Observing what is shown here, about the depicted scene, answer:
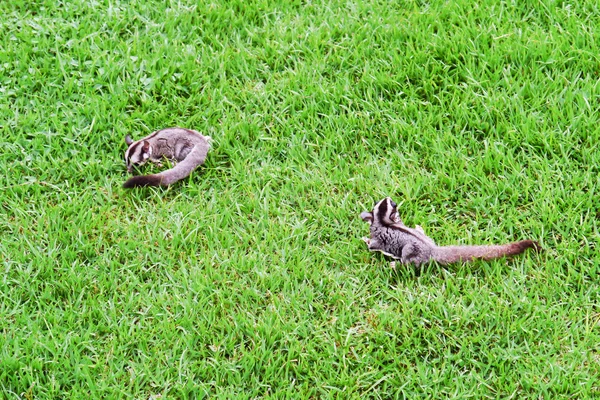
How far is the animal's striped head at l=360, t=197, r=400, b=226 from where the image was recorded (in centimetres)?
519

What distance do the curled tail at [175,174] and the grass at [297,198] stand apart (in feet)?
0.33

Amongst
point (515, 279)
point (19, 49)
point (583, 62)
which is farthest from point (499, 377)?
point (19, 49)

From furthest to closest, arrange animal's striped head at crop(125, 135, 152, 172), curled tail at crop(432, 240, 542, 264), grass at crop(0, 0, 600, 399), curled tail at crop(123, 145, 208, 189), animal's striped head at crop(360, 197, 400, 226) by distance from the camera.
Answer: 1. animal's striped head at crop(125, 135, 152, 172)
2. curled tail at crop(123, 145, 208, 189)
3. animal's striped head at crop(360, 197, 400, 226)
4. curled tail at crop(432, 240, 542, 264)
5. grass at crop(0, 0, 600, 399)

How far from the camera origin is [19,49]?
6.74 metres

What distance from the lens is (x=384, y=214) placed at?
519 centimetres

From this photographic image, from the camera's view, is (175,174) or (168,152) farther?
(168,152)

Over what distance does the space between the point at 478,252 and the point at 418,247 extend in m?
0.39

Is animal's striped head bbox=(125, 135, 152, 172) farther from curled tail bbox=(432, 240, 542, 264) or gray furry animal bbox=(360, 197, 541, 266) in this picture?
curled tail bbox=(432, 240, 542, 264)

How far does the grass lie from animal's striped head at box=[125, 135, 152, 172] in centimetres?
19

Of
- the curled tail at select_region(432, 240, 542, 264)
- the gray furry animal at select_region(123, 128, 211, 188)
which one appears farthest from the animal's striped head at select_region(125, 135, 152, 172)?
the curled tail at select_region(432, 240, 542, 264)

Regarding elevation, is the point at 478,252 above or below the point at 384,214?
below

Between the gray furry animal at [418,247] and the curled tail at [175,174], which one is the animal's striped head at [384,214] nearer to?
the gray furry animal at [418,247]

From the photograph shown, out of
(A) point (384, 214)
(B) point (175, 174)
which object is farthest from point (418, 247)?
(B) point (175, 174)

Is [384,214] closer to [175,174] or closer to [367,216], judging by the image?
[367,216]
